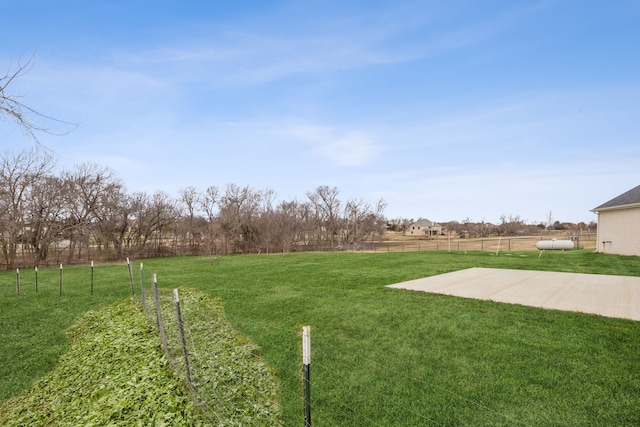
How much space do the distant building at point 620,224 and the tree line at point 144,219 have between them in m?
19.8

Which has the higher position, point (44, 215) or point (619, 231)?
point (44, 215)

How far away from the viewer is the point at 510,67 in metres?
10.7

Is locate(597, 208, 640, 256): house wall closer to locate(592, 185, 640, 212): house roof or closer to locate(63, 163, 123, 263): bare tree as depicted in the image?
locate(592, 185, 640, 212): house roof

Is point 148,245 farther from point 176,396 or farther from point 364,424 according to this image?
point 364,424

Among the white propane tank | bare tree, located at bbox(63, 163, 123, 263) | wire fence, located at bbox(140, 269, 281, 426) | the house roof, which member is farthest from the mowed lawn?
the white propane tank

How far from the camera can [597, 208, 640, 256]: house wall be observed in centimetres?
1434

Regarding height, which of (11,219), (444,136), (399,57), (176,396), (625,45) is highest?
(399,57)

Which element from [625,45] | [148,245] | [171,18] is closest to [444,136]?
[625,45]

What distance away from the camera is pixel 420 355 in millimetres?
3887

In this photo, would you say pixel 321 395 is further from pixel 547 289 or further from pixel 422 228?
pixel 422 228

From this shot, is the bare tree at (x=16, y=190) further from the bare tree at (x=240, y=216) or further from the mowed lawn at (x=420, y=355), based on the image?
the mowed lawn at (x=420, y=355)

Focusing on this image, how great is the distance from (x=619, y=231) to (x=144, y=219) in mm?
28890

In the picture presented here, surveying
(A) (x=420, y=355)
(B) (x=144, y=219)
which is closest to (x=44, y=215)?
(B) (x=144, y=219)

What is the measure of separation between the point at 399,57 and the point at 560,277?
8.89m
